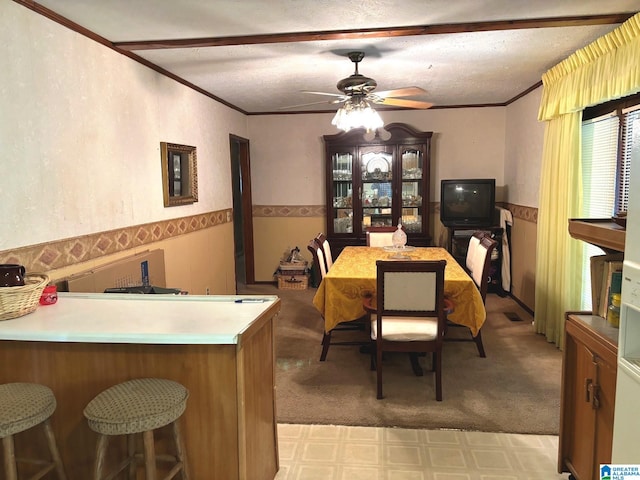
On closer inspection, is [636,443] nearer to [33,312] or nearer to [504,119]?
[33,312]

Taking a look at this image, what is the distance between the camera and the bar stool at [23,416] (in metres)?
1.48

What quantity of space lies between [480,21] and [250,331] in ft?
7.39

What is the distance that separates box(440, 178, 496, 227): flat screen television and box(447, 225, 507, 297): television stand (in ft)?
0.24

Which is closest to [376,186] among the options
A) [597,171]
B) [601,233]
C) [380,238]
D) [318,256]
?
[380,238]

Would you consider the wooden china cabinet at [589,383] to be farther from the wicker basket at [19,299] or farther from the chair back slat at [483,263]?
the wicker basket at [19,299]

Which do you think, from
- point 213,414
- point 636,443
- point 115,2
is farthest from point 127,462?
point 115,2

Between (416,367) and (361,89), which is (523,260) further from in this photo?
(361,89)

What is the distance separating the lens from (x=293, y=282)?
6020 mm

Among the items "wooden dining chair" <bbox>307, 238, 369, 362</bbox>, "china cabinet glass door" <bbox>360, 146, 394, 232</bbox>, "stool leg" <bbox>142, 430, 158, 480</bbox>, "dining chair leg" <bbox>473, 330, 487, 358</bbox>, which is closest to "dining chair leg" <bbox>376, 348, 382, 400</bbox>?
"wooden dining chair" <bbox>307, 238, 369, 362</bbox>

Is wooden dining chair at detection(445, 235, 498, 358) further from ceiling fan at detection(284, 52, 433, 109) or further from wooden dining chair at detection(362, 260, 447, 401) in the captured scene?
ceiling fan at detection(284, 52, 433, 109)

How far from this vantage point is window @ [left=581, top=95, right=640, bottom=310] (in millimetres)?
3195

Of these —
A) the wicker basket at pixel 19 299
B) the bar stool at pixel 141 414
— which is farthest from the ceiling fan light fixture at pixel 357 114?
the bar stool at pixel 141 414

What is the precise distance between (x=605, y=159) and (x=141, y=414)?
11.6ft

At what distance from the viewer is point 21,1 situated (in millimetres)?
2281
